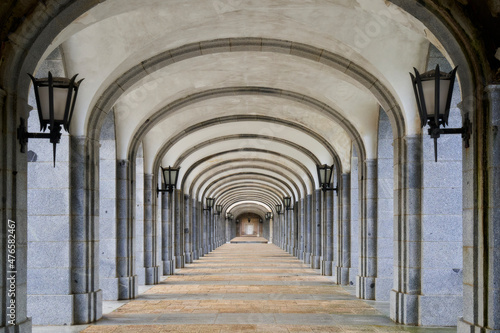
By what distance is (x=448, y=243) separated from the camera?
8.22 meters

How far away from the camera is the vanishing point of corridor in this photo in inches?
317

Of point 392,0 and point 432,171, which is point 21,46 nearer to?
point 392,0

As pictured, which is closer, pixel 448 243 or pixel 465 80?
pixel 465 80

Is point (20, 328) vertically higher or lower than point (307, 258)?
higher

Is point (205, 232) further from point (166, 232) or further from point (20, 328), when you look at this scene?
point (20, 328)

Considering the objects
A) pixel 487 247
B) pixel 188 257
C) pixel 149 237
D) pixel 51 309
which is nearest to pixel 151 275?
pixel 149 237

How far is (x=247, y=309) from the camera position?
970 cm

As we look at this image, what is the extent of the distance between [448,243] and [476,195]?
122 inches

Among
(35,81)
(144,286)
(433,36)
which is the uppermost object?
(433,36)

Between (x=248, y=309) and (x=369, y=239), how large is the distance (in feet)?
9.87

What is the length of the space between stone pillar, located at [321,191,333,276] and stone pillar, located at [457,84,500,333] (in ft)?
35.9

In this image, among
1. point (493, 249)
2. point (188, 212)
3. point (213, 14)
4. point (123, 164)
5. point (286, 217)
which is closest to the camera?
point (493, 249)

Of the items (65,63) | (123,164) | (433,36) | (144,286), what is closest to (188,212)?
(144,286)

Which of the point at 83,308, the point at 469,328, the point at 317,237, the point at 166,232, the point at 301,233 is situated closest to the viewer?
the point at 469,328
